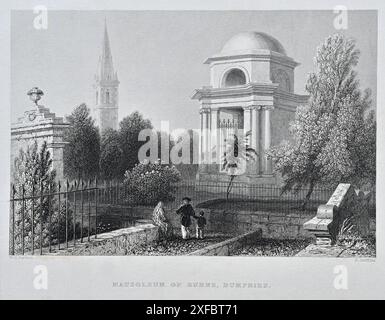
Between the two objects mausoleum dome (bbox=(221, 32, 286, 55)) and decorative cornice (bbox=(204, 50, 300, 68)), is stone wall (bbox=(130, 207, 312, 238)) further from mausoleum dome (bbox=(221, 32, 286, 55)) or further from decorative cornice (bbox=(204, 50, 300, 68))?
mausoleum dome (bbox=(221, 32, 286, 55))

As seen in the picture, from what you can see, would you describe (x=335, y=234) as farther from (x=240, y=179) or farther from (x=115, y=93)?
(x=115, y=93)

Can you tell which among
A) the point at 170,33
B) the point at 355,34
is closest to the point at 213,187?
the point at 170,33

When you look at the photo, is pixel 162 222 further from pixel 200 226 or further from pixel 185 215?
pixel 200 226

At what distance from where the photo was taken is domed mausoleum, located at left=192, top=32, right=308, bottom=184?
6.77 metres

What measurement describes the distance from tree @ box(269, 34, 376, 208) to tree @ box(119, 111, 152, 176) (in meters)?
1.64

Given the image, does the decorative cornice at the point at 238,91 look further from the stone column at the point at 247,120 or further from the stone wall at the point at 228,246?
the stone wall at the point at 228,246

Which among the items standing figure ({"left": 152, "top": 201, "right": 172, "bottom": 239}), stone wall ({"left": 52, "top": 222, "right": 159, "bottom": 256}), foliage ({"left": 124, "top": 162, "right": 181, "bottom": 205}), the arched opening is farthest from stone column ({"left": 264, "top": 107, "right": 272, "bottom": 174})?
stone wall ({"left": 52, "top": 222, "right": 159, "bottom": 256})

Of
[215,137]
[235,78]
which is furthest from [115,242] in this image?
[235,78]

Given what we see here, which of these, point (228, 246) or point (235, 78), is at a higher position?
point (235, 78)

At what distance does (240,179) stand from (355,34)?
222 cm

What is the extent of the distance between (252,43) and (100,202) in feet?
8.88

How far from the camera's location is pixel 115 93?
6.74 m

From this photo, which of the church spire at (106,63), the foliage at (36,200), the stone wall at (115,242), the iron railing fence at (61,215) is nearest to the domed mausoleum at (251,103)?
the stone wall at (115,242)

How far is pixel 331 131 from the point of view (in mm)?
6750
